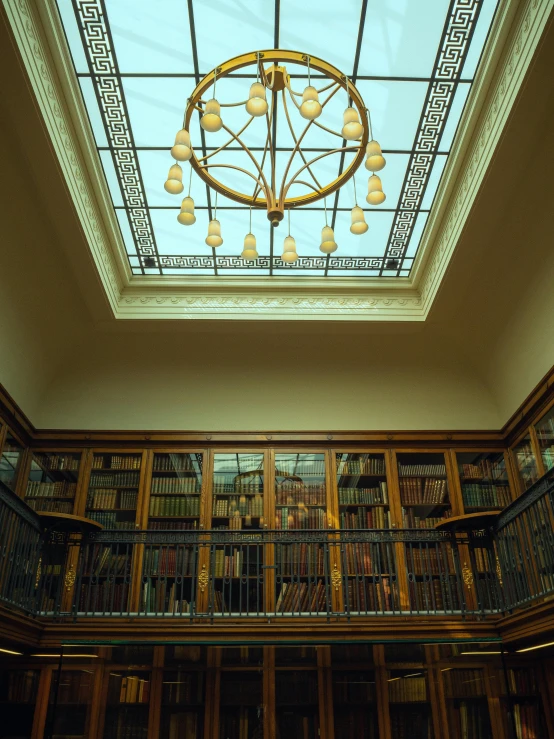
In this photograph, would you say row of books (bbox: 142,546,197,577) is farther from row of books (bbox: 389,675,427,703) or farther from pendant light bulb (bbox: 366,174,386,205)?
Answer: pendant light bulb (bbox: 366,174,386,205)

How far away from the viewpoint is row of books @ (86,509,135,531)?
7.21 meters

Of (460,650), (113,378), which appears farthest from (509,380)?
(113,378)

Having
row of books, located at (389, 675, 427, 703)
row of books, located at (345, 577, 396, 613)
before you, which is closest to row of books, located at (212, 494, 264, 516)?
row of books, located at (345, 577, 396, 613)

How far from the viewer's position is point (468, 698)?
479cm

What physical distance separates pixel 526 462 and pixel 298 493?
2.64m

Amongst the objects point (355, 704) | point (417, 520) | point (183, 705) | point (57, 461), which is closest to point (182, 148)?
point (183, 705)

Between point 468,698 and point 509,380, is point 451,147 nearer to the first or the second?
point 509,380

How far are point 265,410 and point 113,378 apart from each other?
6.55ft

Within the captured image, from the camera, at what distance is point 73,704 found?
16.0ft

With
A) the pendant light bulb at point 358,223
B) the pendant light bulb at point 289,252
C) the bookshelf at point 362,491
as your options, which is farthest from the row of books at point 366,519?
the pendant light bulb at point 358,223

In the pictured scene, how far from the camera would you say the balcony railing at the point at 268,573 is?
18.2 feet

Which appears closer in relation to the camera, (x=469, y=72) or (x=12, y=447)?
(x=469, y=72)

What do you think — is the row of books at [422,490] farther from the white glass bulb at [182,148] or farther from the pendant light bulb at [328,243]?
the white glass bulb at [182,148]

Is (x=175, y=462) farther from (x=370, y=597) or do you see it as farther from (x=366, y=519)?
(x=370, y=597)
